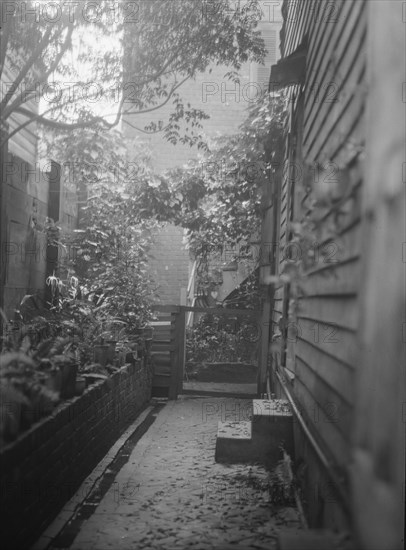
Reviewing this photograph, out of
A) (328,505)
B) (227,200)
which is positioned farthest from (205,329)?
(328,505)

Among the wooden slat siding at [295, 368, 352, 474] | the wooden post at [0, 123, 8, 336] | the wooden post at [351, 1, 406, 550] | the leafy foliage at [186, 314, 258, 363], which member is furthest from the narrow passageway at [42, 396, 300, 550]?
the leafy foliage at [186, 314, 258, 363]

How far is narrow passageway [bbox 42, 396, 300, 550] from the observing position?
395cm

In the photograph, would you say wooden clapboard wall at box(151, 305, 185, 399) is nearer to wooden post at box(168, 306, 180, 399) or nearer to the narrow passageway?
wooden post at box(168, 306, 180, 399)

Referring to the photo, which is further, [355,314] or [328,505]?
[328,505]

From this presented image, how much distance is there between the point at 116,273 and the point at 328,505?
6615 mm

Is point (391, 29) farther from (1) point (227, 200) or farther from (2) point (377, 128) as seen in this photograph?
(1) point (227, 200)

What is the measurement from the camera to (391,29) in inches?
86.0

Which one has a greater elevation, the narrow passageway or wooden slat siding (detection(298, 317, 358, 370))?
wooden slat siding (detection(298, 317, 358, 370))

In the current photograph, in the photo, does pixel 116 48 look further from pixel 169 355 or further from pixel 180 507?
pixel 180 507

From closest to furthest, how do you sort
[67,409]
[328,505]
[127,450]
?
1. [328,505]
2. [67,409]
3. [127,450]

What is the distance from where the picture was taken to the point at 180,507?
4688mm

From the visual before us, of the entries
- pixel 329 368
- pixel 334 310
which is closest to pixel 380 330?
pixel 334 310

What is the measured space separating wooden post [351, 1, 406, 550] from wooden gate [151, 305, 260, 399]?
8112 millimetres

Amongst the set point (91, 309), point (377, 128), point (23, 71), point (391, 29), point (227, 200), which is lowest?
point (91, 309)
